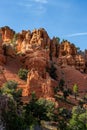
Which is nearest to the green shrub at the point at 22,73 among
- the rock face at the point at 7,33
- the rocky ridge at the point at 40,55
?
the rocky ridge at the point at 40,55

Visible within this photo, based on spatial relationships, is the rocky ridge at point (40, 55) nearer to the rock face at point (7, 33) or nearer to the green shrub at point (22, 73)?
the rock face at point (7, 33)

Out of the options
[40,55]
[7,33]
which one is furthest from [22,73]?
[7,33]

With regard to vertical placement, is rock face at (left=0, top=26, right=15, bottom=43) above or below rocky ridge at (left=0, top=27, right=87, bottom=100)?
above

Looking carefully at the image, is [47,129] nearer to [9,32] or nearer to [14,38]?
[14,38]

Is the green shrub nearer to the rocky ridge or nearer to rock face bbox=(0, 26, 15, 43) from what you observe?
the rocky ridge

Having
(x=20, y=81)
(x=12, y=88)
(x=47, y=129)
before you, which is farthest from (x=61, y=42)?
(x=47, y=129)

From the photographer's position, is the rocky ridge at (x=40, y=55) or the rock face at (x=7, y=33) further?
the rock face at (x=7, y=33)

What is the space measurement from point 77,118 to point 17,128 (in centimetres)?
1177

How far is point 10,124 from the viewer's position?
48.4m

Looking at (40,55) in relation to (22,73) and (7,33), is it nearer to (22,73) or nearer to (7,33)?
(22,73)

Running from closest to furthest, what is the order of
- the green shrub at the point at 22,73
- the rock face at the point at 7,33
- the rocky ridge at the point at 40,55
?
the rocky ridge at the point at 40,55
the green shrub at the point at 22,73
the rock face at the point at 7,33

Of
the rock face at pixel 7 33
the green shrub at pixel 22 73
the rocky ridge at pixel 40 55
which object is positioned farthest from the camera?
the rock face at pixel 7 33

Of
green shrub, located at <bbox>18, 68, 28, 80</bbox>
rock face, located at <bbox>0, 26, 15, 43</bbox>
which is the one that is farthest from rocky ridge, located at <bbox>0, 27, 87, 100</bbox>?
green shrub, located at <bbox>18, 68, 28, 80</bbox>

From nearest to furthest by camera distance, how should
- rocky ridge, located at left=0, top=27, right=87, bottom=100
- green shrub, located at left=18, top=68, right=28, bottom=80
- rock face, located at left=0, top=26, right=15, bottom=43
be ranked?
rocky ridge, located at left=0, top=27, right=87, bottom=100, green shrub, located at left=18, top=68, right=28, bottom=80, rock face, located at left=0, top=26, right=15, bottom=43
